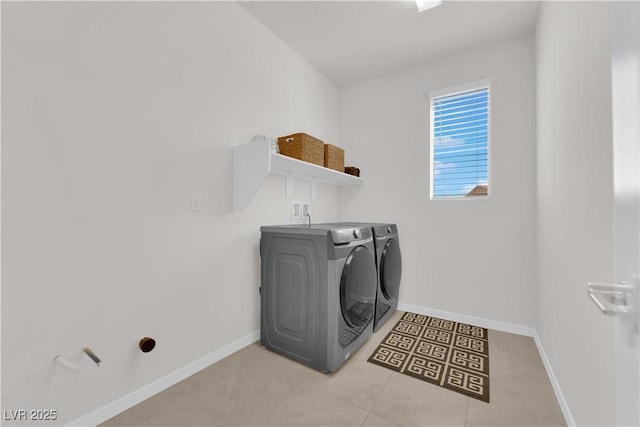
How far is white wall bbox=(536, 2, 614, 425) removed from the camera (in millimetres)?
911

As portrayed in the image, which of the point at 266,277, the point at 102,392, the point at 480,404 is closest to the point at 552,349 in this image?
the point at 480,404

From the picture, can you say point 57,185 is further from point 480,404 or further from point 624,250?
point 480,404

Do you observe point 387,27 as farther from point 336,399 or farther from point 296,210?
point 336,399

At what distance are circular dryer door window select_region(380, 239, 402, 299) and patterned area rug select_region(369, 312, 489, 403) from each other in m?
0.30

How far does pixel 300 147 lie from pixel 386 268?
1.26m

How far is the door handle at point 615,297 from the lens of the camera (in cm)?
50

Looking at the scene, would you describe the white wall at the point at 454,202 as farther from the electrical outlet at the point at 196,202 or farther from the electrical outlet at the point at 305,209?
the electrical outlet at the point at 196,202

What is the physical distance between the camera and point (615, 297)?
0.54m

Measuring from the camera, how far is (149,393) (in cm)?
145

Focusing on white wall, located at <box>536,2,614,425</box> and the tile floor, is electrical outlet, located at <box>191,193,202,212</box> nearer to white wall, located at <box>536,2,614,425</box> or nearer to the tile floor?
the tile floor

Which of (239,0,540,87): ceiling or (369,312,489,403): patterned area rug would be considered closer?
(369,312,489,403): patterned area rug

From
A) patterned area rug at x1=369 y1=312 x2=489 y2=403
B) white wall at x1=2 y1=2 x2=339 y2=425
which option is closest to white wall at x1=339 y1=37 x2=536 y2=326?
patterned area rug at x1=369 y1=312 x2=489 y2=403

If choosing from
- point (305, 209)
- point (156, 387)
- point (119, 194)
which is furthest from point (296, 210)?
point (156, 387)

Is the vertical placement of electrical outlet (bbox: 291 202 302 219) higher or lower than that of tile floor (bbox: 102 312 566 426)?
higher
